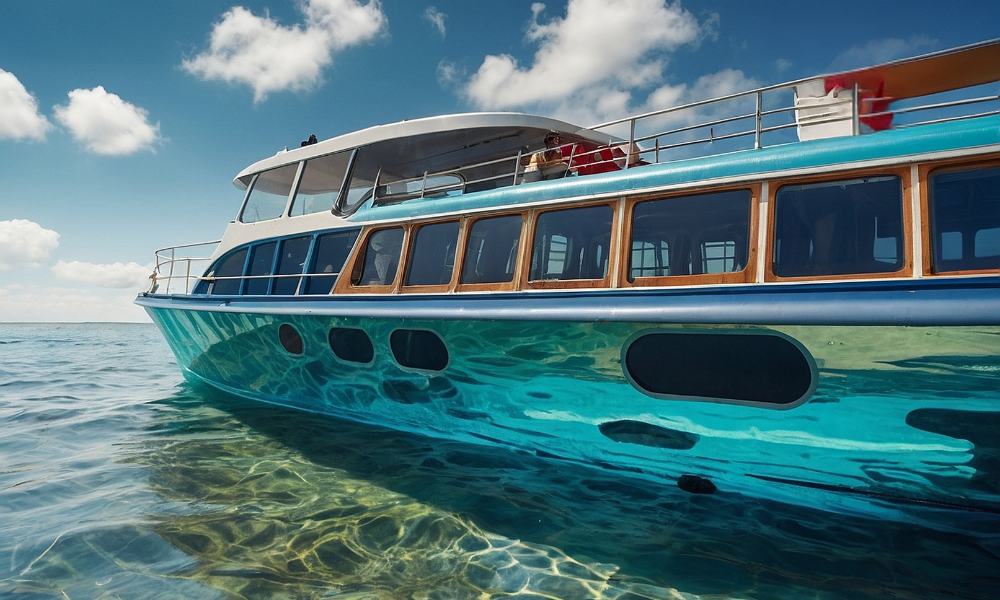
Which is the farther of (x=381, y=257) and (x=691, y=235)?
(x=381, y=257)

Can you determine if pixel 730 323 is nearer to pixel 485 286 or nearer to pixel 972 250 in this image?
pixel 972 250

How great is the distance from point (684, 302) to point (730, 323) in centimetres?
40

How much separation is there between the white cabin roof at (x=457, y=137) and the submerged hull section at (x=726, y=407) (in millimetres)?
2748

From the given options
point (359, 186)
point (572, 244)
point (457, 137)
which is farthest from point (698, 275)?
point (359, 186)

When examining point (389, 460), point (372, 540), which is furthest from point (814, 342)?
point (389, 460)

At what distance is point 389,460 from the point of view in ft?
19.9

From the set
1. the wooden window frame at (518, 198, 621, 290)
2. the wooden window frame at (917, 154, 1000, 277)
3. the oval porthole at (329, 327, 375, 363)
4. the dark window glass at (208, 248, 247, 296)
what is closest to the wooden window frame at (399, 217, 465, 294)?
the oval porthole at (329, 327, 375, 363)

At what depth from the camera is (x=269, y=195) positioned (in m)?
9.00

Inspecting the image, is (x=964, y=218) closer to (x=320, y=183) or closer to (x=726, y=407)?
(x=726, y=407)

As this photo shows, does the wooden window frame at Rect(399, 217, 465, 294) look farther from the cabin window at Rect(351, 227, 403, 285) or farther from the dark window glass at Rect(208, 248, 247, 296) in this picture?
the dark window glass at Rect(208, 248, 247, 296)

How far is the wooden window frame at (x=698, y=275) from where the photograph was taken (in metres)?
4.38

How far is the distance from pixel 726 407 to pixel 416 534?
2733 mm

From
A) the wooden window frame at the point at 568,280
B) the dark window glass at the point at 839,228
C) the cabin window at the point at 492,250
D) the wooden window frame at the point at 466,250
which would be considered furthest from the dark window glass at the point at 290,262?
the dark window glass at the point at 839,228

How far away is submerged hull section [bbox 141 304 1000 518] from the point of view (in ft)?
12.1
